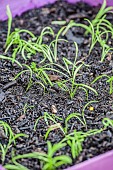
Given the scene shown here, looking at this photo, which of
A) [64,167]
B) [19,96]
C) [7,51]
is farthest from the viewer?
[7,51]

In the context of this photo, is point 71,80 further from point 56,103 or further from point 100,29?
point 100,29

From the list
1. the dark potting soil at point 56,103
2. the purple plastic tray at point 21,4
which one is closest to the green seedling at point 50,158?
the dark potting soil at point 56,103

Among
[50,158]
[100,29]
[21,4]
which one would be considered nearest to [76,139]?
[50,158]

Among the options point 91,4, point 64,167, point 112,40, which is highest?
point 91,4

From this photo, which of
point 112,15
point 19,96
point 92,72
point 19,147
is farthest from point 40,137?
point 112,15

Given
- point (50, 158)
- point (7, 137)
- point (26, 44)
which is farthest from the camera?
point (26, 44)

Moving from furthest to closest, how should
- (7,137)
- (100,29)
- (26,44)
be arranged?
1. (100,29)
2. (26,44)
3. (7,137)

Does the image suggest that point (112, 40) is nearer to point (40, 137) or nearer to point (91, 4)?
point (91, 4)

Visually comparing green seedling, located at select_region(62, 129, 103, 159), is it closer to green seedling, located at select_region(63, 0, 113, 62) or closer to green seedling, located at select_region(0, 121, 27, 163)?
green seedling, located at select_region(0, 121, 27, 163)

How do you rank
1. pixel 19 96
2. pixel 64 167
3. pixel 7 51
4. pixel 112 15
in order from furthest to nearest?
pixel 112 15 < pixel 7 51 < pixel 19 96 < pixel 64 167

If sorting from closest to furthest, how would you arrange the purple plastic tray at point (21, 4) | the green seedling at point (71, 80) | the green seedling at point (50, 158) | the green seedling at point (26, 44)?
1. the green seedling at point (50, 158)
2. the green seedling at point (71, 80)
3. the green seedling at point (26, 44)
4. the purple plastic tray at point (21, 4)

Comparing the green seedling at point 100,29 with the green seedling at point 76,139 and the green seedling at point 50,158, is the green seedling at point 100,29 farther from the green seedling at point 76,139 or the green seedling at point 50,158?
the green seedling at point 50,158
